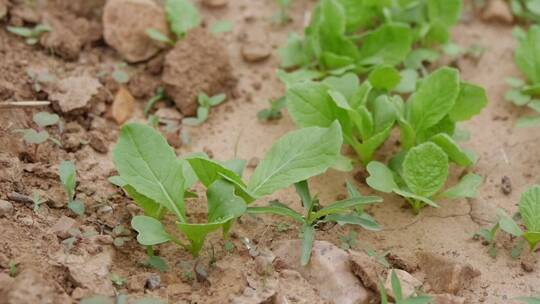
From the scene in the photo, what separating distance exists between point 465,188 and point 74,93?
→ 1605mm

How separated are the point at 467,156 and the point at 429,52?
2.75 ft

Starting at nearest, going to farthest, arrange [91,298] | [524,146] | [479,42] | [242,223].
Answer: [91,298] → [242,223] → [524,146] → [479,42]

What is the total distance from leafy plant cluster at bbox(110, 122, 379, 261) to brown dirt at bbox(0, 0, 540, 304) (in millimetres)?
120

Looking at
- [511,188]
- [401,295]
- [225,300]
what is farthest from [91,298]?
[511,188]

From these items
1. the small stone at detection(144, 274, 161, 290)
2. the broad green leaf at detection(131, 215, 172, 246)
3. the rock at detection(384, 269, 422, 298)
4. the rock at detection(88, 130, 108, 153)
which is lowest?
the rock at detection(384, 269, 422, 298)

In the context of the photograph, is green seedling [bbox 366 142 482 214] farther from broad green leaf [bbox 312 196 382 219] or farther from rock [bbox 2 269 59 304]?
rock [bbox 2 269 59 304]

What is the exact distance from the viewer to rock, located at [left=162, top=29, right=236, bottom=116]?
9.93 feet

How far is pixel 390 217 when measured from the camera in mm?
2611

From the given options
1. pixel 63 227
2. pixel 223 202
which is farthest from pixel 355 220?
pixel 63 227

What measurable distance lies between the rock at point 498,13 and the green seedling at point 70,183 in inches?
92.3

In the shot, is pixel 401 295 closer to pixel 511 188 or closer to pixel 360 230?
pixel 360 230

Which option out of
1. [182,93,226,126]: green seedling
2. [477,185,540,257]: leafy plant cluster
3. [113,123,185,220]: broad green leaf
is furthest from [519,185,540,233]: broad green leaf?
[182,93,226,126]: green seedling

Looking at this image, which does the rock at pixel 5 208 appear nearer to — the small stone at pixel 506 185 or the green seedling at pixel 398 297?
the green seedling at pixel 398 297

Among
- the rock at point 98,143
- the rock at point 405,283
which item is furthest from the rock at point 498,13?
the rock at point 98,143
